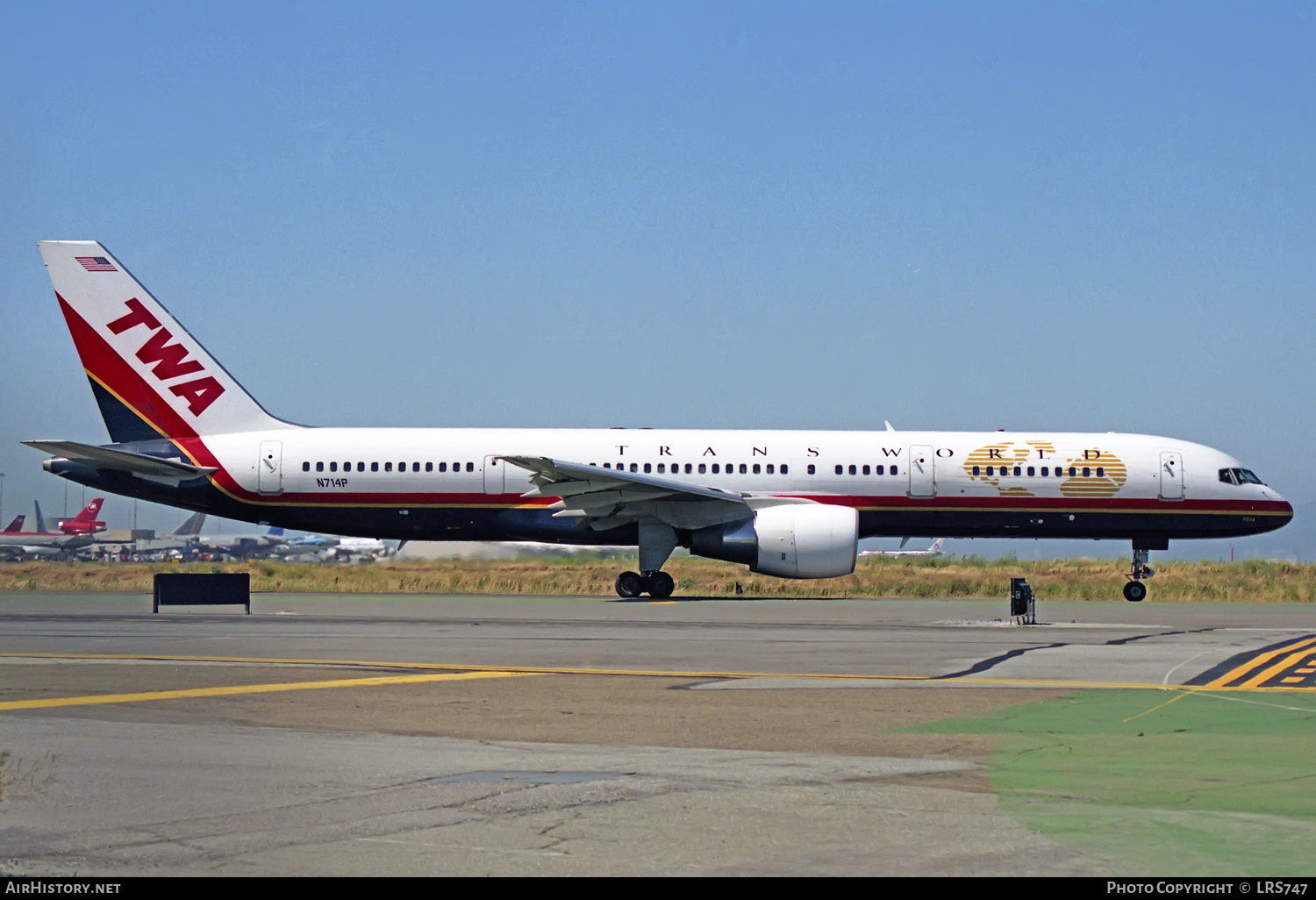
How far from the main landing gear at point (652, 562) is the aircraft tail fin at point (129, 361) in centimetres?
941


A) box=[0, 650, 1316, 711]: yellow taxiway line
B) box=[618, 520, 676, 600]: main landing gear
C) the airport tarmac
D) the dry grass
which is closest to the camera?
the airport tarmac

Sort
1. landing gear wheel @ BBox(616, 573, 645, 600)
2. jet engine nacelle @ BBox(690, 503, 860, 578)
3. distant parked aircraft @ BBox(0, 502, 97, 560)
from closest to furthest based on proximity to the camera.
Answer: jet engine nacelle @ BBox(690, 503, 860, 578) < landing gear wheel @ BBox(616, 573, 645, 600) < distant parked aircraft @ BBox(0, 502, 97, 560)

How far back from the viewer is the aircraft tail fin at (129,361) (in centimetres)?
3178

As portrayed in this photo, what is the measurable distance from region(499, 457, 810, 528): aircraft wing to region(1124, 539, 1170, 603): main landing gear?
759 centimetres

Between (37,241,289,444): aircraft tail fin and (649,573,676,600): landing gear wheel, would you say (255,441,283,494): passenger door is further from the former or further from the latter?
(649,573,676,600): landing gear wheel

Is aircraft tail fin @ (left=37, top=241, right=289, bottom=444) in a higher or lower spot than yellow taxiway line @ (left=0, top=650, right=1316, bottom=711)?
higher

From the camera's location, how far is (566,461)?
A: 3045cm

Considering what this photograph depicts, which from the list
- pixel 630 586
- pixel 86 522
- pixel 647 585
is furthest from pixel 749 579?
pixel 86 522

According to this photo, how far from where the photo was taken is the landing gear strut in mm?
29766

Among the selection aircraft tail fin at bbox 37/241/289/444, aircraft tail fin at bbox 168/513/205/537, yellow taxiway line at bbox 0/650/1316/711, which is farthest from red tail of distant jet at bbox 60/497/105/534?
yellow taxiway line at bbox 0/650/1316/711

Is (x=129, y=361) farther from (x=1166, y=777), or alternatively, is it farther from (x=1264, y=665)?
(x=1166, y=777)

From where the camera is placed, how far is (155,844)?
6.00m

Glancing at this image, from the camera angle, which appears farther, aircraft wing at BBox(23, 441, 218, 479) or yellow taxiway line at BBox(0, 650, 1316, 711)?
aircraft wing at BBox(23, 441, 218, 479)

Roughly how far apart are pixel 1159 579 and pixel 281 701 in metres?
31.8
